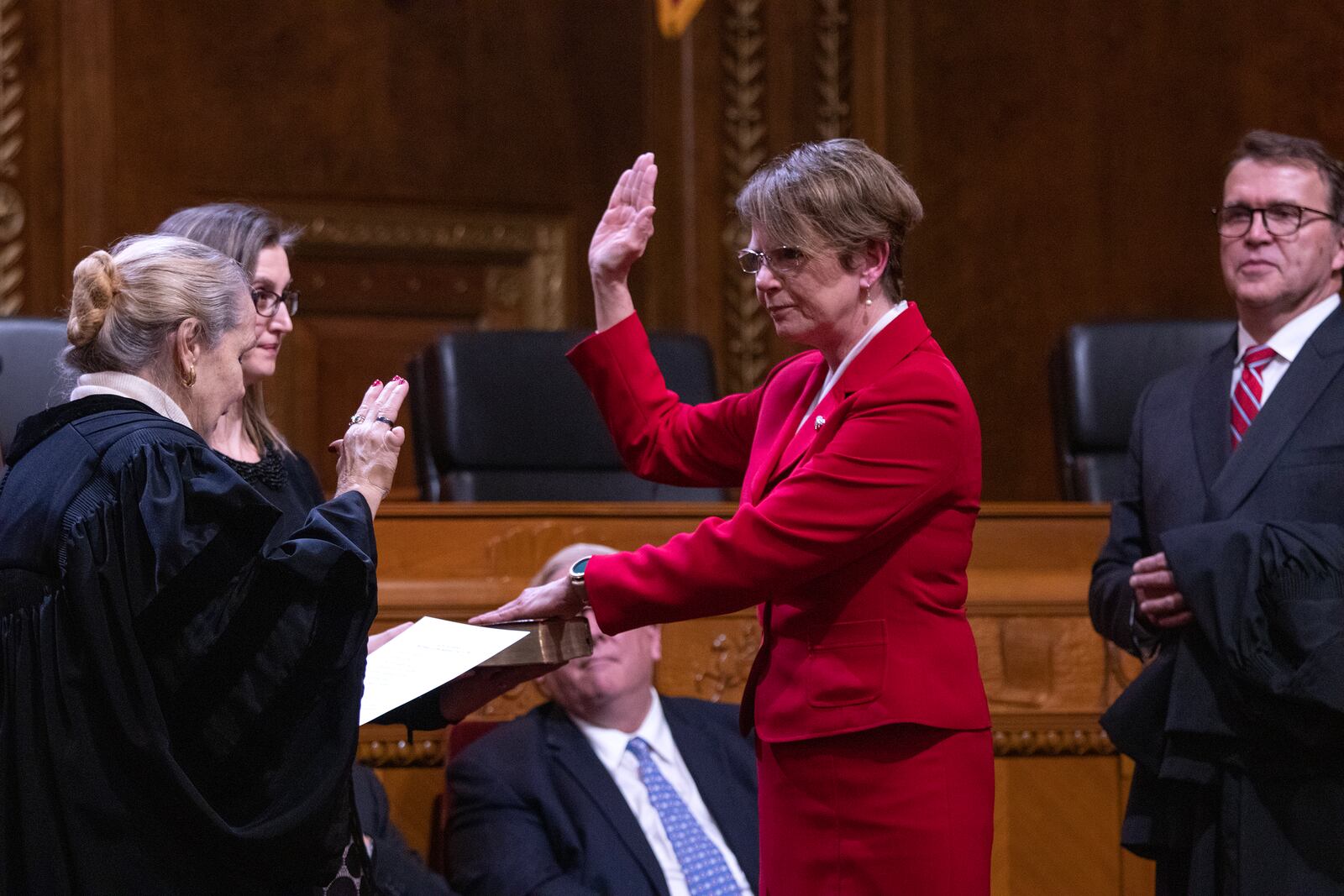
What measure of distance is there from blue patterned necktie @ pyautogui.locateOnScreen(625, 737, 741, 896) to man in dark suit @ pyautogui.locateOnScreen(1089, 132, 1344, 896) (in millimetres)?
641

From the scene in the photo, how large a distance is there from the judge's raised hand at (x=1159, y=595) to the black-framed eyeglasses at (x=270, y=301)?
1.27 meters

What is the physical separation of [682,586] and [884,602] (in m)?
0.22

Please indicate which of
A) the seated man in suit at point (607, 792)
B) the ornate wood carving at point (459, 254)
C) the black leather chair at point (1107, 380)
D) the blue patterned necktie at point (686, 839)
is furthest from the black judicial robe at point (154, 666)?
the ornate wood carving at point (459, 254)

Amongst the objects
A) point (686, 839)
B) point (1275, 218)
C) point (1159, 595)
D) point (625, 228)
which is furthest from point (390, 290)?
point (1159, 595)

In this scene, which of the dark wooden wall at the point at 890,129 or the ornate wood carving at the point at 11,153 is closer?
the ornate wood carving at the point at 11,153

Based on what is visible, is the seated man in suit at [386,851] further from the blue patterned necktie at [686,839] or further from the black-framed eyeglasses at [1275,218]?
the black-framed eyeglasses at [1275,218]

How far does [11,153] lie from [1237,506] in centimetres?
354

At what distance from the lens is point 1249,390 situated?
235 centimetres

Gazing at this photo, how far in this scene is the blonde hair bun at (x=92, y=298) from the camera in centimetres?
174

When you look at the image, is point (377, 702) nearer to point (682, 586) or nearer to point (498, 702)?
point (682, 586)

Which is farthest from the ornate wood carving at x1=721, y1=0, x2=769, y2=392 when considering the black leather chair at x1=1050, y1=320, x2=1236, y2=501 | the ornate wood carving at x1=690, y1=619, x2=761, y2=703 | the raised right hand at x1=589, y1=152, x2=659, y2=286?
the raised right hand at x1=589, y1=152, x2=659, y2=286

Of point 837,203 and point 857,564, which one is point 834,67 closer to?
point 837,203

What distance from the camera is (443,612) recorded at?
263cm

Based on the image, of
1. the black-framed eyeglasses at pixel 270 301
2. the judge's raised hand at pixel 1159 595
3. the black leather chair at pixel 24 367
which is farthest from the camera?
the black leather chair at pixel 24 367
